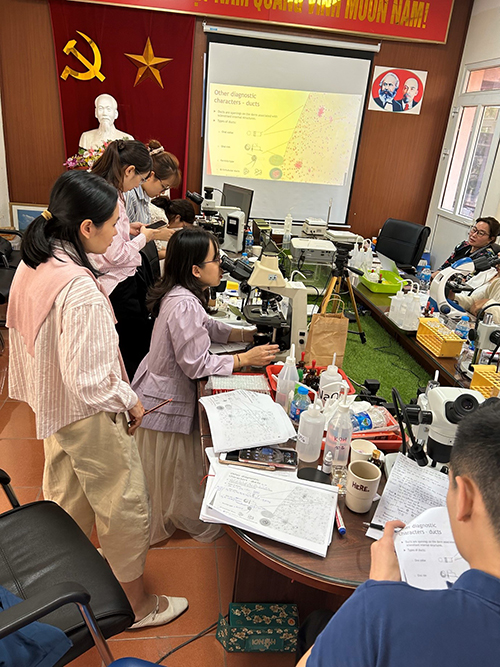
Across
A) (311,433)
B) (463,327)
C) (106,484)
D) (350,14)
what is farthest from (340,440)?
(350,14)

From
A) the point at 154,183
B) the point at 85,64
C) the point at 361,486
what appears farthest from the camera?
the point at 85,64

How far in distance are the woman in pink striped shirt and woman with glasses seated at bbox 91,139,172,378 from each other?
116cm

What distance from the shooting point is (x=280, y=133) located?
5676 millimetres

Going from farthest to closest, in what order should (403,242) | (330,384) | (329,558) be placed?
(403,242)
(330,384)
(329,558)

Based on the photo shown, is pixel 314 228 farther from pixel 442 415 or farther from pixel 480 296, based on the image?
pixel 442 415

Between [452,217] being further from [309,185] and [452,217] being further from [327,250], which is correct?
[327,250]

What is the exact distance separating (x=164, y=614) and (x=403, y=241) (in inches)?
168

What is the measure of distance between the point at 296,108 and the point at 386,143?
3.94 feet

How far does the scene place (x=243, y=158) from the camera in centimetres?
571

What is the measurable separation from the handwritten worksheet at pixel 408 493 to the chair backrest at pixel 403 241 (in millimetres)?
3867

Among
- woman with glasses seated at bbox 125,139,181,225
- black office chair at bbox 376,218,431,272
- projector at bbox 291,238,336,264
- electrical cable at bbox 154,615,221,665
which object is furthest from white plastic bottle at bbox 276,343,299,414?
black office chair at bbox 376,218,431,272

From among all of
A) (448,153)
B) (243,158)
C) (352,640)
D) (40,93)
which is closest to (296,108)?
(243,158)

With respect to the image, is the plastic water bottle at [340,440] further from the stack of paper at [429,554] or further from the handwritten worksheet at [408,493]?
the stack of paper at [429,554]

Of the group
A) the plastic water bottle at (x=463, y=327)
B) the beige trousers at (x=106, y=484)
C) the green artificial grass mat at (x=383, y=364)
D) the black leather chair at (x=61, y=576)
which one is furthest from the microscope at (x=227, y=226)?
the black leather chair at (x=61, y=576)
